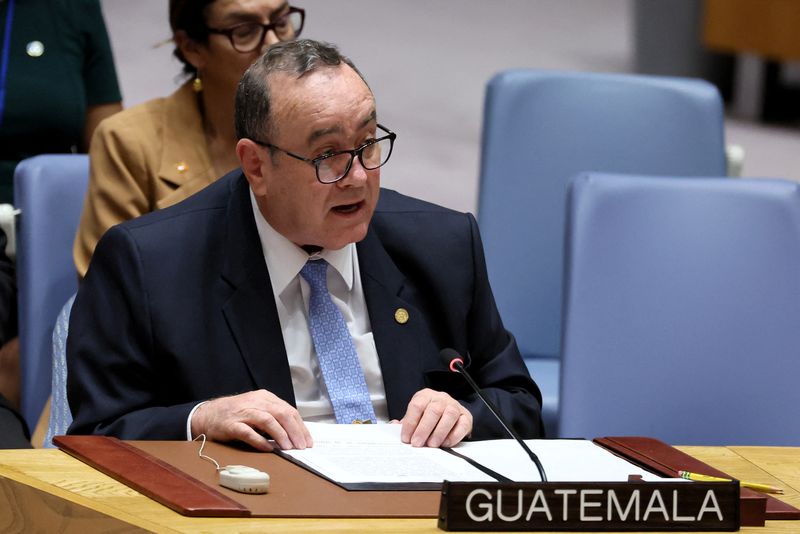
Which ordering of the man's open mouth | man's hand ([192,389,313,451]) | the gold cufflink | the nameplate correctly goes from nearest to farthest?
the nameplate
man's hand ([192,389,313,451])
the man's open mouth
the gold cufflink

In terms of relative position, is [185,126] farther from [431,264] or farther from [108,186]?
[431,264]

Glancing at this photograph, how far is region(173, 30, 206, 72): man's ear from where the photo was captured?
3232mm

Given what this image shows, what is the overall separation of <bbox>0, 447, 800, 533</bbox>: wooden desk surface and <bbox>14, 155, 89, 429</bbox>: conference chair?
1128 mm

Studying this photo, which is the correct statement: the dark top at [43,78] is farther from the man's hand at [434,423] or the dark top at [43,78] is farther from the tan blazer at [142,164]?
the man's hand at [434,423]

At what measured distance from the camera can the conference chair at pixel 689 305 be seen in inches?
111

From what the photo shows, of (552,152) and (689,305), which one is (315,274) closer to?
(689,305)

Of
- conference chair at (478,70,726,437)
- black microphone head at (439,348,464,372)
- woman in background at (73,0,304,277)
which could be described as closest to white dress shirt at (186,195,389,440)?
black microphone head at (439,348,464,372)

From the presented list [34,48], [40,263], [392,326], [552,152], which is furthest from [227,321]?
[34,48]

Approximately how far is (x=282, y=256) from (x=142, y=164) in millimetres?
903

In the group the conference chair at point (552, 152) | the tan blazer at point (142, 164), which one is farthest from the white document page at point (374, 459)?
the conference chair at point (552, 152)

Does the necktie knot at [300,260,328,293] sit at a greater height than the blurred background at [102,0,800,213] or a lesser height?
greater

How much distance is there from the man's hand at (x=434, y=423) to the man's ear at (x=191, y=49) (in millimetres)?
1362

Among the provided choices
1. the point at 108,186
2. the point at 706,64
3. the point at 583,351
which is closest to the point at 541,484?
the point at 583,351

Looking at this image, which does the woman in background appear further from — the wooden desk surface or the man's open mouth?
the wooden desk surface
